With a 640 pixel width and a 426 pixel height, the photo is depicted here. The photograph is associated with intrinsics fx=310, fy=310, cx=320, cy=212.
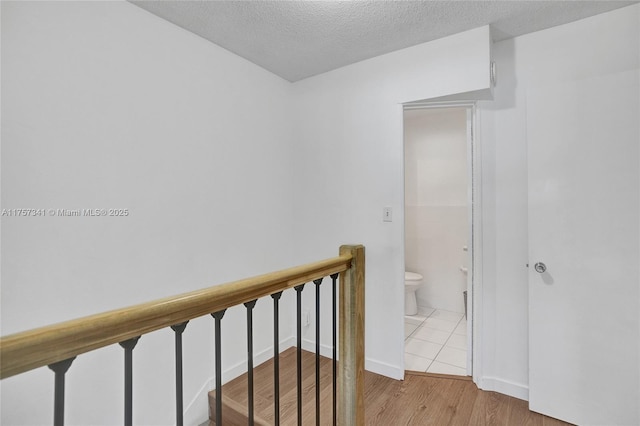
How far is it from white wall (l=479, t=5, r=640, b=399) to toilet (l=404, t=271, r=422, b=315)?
1167mm

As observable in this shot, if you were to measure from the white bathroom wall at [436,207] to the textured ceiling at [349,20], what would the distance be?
1242 millimetres

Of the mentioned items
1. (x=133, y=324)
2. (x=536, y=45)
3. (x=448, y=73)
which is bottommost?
(x=133, y=324)

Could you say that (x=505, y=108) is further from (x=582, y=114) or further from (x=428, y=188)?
(x=428, y=188)

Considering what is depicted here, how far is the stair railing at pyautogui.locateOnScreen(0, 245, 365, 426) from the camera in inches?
22.9

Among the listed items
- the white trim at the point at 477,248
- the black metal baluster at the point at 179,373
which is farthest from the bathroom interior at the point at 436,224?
the black metal baluster at the point at 179,373

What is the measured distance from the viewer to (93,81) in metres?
1.56

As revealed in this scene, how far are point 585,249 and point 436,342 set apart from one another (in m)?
1.48

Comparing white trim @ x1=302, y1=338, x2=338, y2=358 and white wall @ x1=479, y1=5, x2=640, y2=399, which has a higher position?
white wall @ x1=479, y1=5, x2=640, y2=399

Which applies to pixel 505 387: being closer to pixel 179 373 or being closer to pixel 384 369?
pixel 384 369

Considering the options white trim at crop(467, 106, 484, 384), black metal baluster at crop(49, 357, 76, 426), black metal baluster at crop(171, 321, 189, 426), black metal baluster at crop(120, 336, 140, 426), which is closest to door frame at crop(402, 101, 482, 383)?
white trim at crop(467, 106, 484, 384)

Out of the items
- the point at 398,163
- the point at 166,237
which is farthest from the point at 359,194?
the point at 166,237

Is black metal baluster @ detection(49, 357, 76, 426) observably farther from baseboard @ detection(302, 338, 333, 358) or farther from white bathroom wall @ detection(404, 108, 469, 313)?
white bathroom wall @ detection(404, 108, 469, 313)

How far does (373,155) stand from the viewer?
92.3 inches

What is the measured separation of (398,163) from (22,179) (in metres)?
2.07
